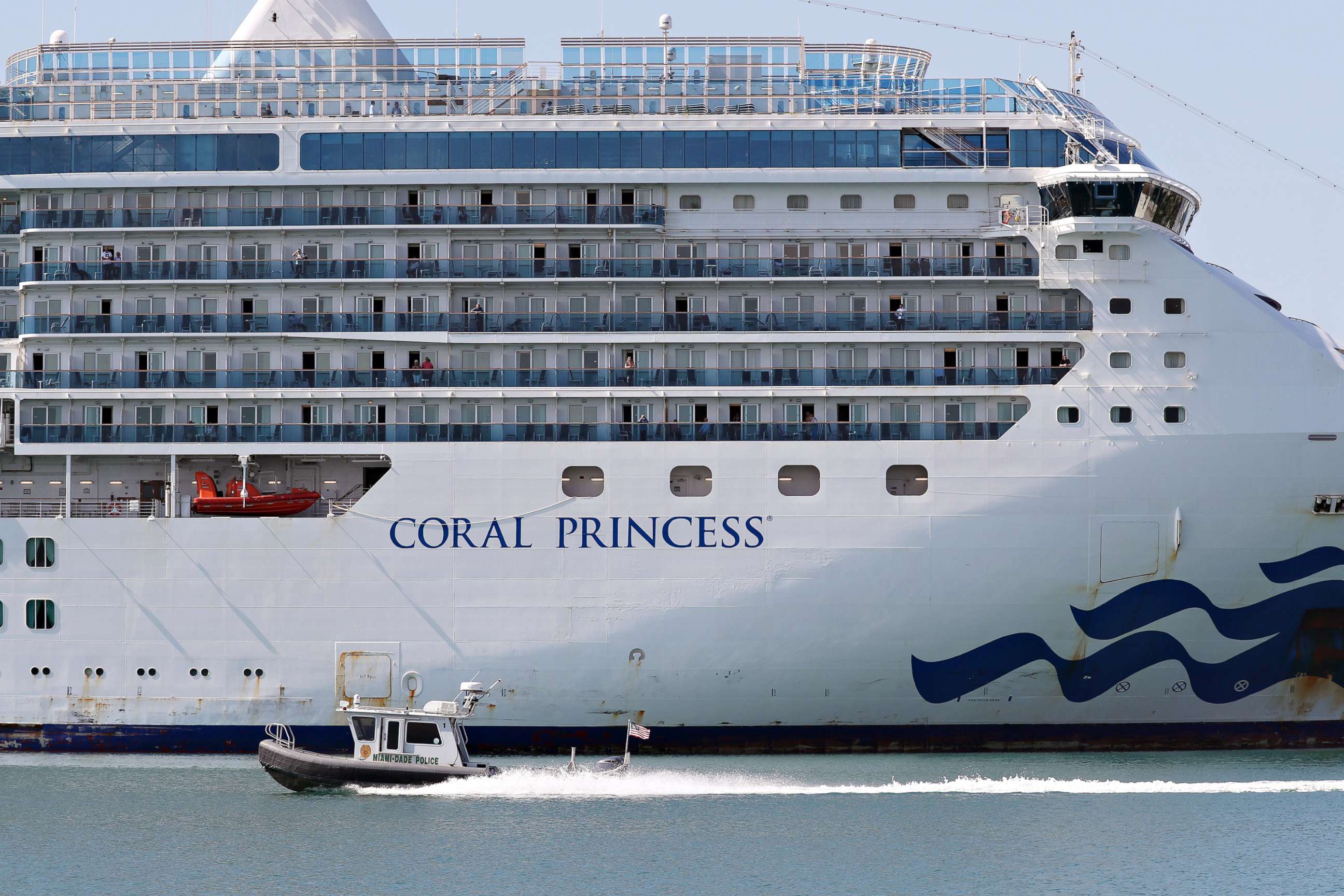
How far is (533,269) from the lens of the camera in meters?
39.2

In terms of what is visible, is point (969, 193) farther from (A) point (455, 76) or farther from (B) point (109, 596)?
(B) point (109, 596)

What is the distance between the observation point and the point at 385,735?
34781mm

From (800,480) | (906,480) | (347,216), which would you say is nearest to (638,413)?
(800,480)

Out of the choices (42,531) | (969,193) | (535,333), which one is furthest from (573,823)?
(969,193)

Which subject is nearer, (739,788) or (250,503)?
(739,788)

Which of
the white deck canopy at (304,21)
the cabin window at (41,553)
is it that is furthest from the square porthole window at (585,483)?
the white deck canopy at (304,21)

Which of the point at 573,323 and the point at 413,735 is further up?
the point at 573,323

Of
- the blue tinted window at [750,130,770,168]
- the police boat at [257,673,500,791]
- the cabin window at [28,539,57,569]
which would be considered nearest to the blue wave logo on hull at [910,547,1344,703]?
the police boat at [257,673,500,791]

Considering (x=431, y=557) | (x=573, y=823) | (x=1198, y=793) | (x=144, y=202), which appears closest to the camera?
(x=573, y=823)

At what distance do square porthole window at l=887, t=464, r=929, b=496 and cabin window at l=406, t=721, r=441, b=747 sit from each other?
37.0ft

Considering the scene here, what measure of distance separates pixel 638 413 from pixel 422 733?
8.89 m

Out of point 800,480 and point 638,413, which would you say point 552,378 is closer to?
point 638,413

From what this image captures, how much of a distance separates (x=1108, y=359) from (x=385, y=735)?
1803 cm

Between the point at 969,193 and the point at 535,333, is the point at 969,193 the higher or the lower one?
the higher one
